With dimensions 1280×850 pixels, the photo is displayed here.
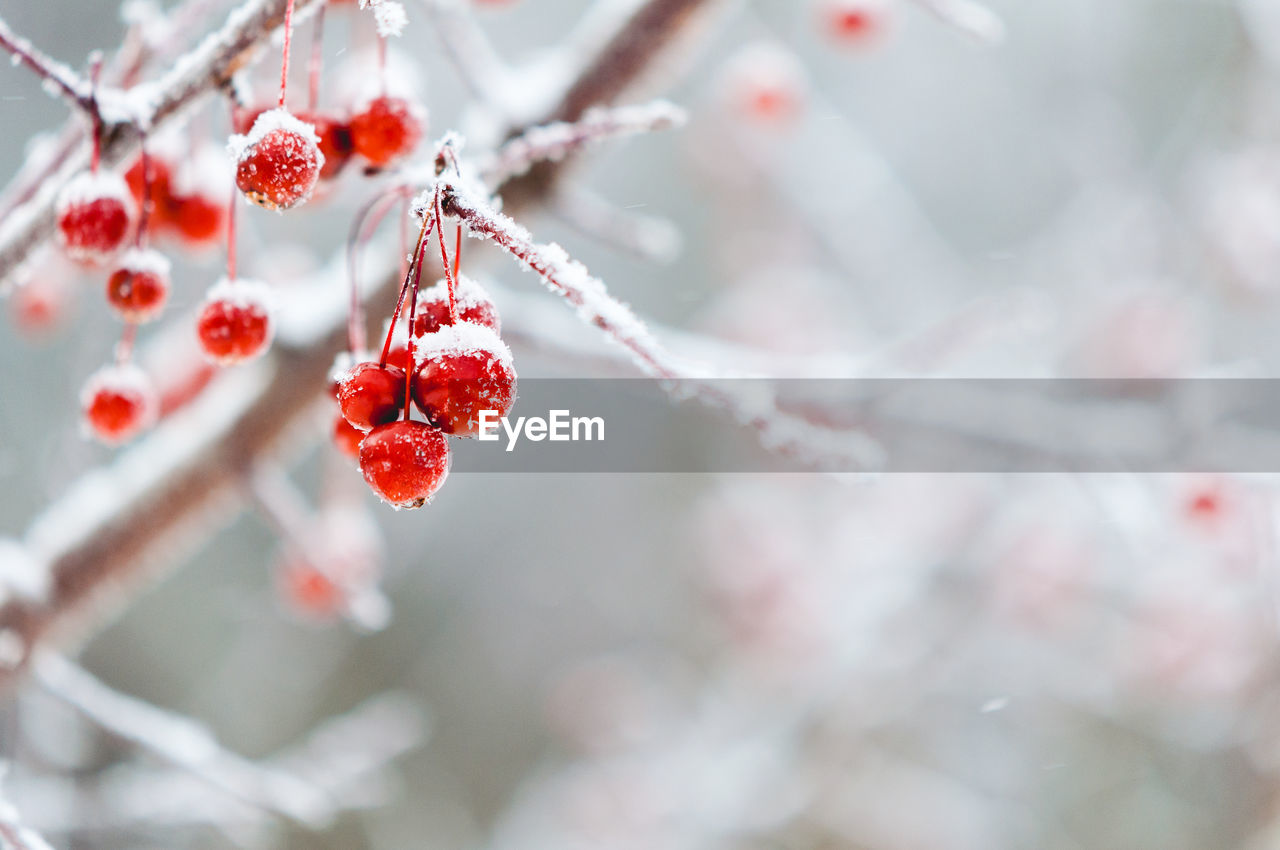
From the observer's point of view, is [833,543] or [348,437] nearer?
[348,437]

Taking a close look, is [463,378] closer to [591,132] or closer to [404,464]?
[404,464]

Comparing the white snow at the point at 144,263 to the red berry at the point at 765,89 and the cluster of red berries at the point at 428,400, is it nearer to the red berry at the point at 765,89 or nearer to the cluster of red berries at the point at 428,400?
the cluster of red berries at the point at 428,400

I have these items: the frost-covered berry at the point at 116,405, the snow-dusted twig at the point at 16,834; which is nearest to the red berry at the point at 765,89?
the frost-covered berry at the point at 116,405

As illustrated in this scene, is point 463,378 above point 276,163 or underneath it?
underneath

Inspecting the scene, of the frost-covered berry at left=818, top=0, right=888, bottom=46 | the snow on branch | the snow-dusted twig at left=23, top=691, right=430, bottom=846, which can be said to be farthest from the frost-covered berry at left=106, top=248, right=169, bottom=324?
the frost-covered berry at left=818, top=0, right=888, bottom=46

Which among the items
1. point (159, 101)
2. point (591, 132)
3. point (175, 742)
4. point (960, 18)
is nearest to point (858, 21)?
point (960, 18)

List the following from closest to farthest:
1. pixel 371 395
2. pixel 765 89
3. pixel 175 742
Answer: pixel 371 395 < pixel 175 742 < pixel 765 89
